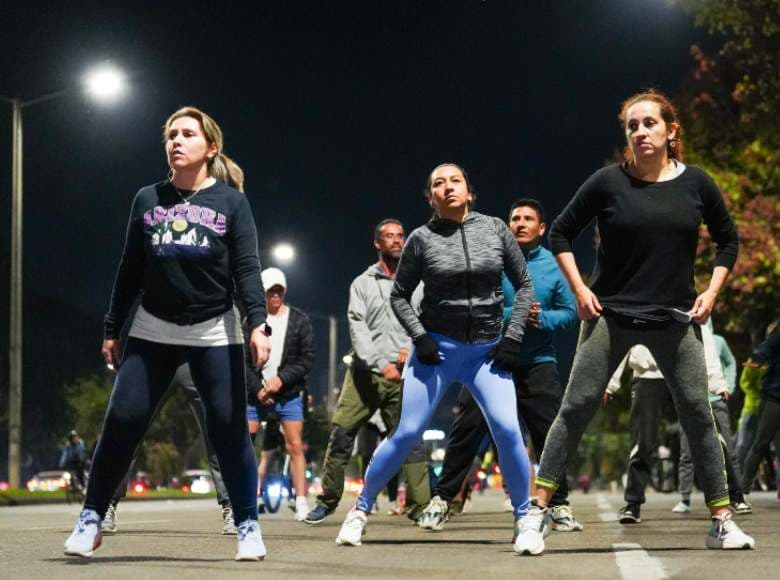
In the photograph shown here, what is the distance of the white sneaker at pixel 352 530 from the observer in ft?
25.9

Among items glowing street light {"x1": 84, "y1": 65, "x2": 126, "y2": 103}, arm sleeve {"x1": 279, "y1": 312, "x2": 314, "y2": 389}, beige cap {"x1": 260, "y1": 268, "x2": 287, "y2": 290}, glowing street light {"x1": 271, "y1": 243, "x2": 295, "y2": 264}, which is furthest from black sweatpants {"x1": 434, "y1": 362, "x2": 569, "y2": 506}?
glowing street light {"x1": 271, "y1": 243, "x2": 295, "y2": 264}

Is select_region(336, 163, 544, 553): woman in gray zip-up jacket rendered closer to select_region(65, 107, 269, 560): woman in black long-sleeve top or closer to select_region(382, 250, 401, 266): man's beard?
select_region(65, 107, 269, 560): woman in black long-sleeve top

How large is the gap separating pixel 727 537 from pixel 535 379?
2.64 meters

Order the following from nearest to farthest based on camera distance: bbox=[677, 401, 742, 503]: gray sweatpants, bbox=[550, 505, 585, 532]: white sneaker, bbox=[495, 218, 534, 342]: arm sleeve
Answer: bbox=[495, 218, 534, 342]: arm sleeve < bbox=[550, 505, 585, 532]: white sneaker < bbox=[677, 401, 742, 503]: gray sweatpants

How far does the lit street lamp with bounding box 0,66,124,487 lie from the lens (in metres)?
25.4

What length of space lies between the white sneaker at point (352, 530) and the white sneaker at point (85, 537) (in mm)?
1493

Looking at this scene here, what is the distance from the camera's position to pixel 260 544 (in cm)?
691

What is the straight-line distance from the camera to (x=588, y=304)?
23.5 feet

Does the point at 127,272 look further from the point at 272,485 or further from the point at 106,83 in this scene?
the point at 106,83

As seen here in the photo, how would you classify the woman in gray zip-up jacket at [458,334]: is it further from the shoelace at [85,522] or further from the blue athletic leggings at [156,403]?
the shoelace at [85,522]

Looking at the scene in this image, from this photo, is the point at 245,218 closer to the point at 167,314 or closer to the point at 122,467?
the point at 167,314

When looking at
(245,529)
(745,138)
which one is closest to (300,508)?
(245,529)

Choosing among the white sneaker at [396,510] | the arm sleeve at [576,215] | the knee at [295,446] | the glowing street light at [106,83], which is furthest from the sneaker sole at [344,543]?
the glowing street light at [106,83]

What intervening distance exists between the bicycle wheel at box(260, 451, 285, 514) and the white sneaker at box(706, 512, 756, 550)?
759 cm
